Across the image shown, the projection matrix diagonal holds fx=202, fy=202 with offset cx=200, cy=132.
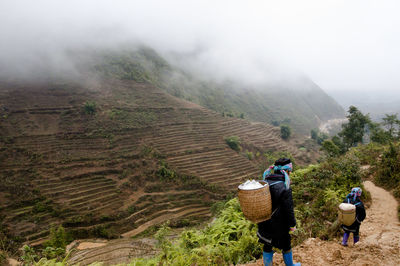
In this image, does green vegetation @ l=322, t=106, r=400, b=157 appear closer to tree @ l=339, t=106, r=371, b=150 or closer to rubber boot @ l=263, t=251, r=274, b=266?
tree @ l=339, t=106, r=371, b=150

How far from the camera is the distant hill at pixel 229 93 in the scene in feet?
132

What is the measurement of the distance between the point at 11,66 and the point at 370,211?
4328 cm

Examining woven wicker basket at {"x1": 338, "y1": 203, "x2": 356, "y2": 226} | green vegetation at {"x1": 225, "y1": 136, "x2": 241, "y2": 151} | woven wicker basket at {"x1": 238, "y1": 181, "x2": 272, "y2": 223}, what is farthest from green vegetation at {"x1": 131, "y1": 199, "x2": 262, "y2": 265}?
green vegetation at {"x1": 225, "y1": 136, "x2": 241, "y2": 151}

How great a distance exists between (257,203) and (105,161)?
2085cm

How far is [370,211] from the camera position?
16.5 ft

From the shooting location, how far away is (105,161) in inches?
795

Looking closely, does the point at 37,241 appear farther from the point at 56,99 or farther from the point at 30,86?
the point at 30,86

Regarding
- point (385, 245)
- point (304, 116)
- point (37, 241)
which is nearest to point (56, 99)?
point (37, 241)

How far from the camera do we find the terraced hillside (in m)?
15.1

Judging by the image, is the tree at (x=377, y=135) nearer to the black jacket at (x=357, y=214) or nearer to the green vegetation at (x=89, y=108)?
the black jacket at (x=357, y=214)

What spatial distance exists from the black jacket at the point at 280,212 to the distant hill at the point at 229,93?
3777 cm

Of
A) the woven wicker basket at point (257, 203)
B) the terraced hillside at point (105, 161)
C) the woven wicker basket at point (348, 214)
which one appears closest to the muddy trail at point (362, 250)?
the woven wicker basket at point (348, 214)

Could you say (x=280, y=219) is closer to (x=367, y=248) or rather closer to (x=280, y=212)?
(x=280, y=212)

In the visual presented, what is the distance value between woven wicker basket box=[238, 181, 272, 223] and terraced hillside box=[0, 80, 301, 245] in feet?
49.5
